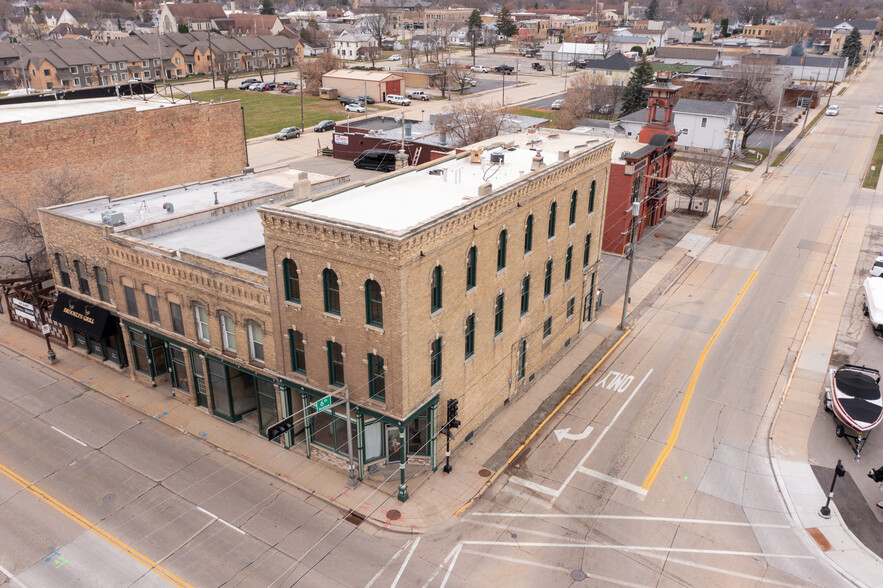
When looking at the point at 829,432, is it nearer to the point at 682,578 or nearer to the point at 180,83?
the point at 682,578

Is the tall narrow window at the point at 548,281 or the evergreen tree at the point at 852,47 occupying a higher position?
the evergreen tree at the point at 852,47

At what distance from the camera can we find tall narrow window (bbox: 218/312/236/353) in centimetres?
2947

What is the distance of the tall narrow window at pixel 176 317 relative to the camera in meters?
31.1

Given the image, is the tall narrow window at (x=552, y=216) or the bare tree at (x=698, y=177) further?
the bare tree at (x=698, y=177)

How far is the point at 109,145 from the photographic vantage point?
48.0m

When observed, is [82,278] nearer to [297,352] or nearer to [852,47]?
[297,352]

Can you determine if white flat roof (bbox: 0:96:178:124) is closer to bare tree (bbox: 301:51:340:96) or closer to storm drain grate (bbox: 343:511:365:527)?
storm drain grate (bbox: 343:511:365:527)

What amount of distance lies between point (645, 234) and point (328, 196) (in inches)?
1489

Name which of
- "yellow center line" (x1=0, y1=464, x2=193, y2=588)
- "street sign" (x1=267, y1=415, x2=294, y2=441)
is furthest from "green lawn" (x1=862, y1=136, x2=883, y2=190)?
"yellow center line" (x1=0, y1=464, x2=193, y2=588)

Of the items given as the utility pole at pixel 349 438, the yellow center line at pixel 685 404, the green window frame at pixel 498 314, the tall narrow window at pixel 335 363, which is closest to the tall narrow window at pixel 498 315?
the green window frame at pixel 498 314

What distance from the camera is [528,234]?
31.2 metres

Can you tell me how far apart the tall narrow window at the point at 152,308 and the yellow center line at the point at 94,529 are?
8.60 metres

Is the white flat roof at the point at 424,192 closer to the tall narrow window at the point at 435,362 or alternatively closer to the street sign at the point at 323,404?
the tall narrow window at the point at 435,362

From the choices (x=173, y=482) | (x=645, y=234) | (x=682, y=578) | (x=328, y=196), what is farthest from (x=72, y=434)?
(x=645, y=234)
